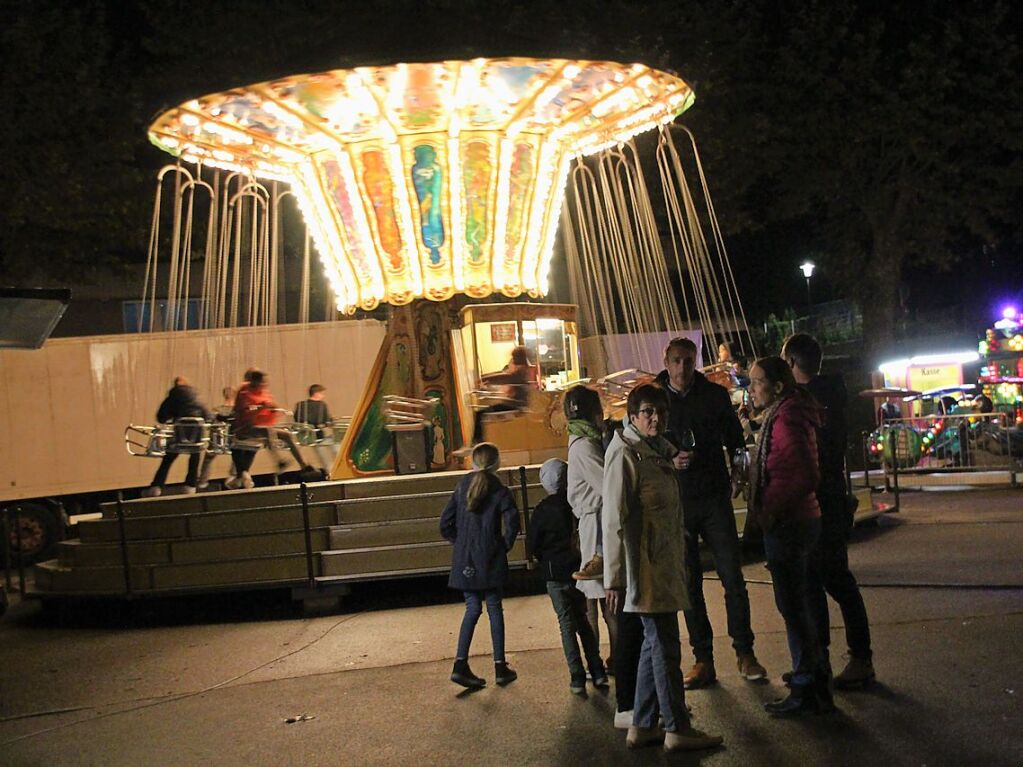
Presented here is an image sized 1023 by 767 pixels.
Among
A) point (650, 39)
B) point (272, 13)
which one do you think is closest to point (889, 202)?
point (650, 39)

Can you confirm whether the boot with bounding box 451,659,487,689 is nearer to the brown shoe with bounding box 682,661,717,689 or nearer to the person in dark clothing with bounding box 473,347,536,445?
the brown shoe with bounding box 682,661,717,689

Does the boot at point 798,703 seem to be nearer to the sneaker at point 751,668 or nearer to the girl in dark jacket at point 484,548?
the sneaker at point 751,668

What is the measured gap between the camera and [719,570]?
6.98 metres

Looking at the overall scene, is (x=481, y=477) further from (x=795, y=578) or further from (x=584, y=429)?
(x=795, y=578)

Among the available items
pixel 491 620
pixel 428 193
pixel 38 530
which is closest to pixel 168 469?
pixel 38 530

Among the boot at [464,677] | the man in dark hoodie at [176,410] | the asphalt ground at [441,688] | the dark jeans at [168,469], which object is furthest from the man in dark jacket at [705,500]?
the dark jeans at [168,469]

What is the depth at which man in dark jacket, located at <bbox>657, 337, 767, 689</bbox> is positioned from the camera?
6.80 metres

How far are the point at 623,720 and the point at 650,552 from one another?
1.04 m

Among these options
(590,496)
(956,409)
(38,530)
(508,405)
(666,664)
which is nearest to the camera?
(666,664)

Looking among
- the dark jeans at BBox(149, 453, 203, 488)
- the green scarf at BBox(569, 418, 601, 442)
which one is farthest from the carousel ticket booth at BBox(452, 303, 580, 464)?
the green scarf at BBox(569, 418, 601, 442)

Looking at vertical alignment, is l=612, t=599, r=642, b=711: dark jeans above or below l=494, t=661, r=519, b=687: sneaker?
above

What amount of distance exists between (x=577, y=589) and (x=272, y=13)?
19.5m

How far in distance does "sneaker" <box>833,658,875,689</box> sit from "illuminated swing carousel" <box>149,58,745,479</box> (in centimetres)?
751

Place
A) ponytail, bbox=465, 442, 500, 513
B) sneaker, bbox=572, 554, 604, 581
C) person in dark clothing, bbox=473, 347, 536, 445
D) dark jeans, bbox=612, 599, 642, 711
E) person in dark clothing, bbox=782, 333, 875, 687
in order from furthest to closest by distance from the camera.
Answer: person in dark clothing, bbox=473, 347, 536, 445 → ponytail, bbox=465, 442, 500, 513 → person in dark clothing, bbox=782, 333, 875, 687 → sneaker, bbox=572, 554, 604, 581 → dark jeans, bbox=612, 599, 642, 711
